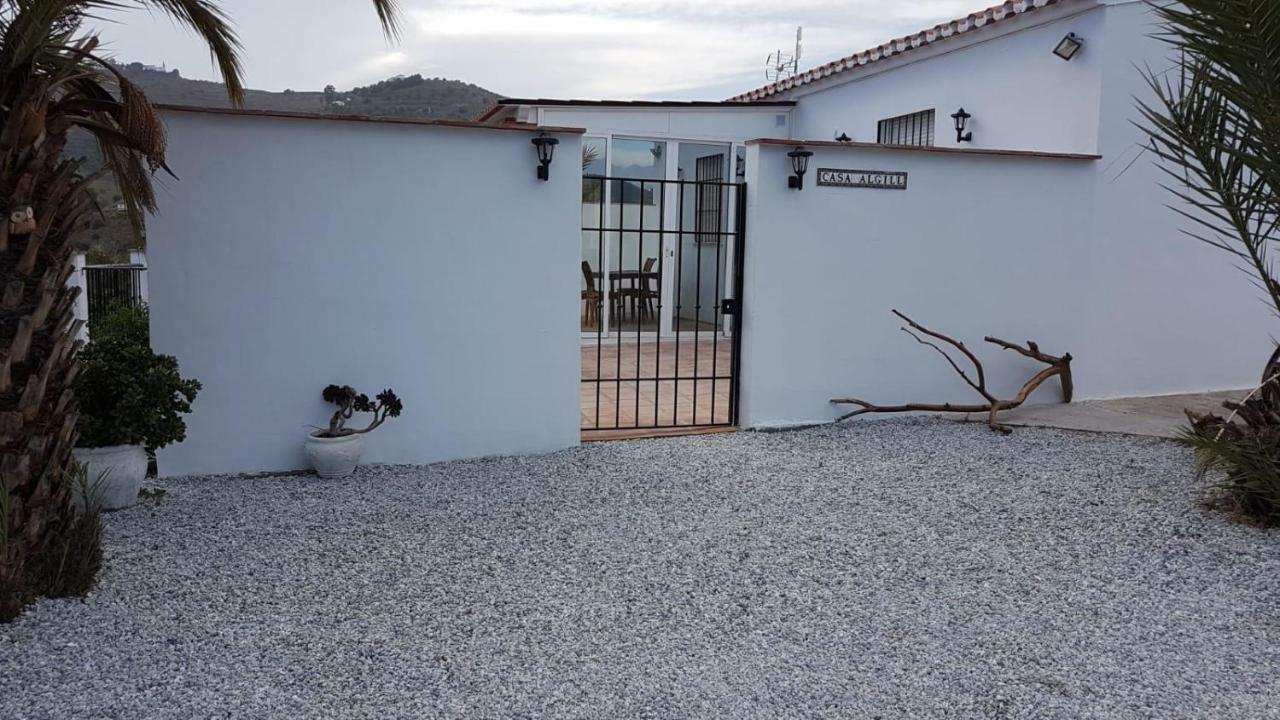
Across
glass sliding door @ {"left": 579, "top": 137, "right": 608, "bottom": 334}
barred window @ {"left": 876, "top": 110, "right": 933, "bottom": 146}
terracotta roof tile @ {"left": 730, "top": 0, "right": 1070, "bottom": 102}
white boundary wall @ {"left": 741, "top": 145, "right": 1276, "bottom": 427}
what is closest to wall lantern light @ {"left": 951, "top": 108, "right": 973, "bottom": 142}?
barred window @ {"left": 876, "top": 110, "right": 933, "bottom": 146}

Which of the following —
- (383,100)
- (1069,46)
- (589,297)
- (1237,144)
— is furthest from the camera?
(383,100)

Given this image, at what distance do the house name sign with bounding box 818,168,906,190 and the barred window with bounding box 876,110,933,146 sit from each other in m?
3.24

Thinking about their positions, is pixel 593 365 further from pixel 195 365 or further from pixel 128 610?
pixel 128 610

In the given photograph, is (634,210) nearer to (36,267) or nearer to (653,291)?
(653,291)

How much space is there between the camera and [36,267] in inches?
150

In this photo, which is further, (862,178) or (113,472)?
(862,178)

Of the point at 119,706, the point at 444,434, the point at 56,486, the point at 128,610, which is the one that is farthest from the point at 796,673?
the point at 444,434

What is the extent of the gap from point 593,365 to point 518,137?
154 inches

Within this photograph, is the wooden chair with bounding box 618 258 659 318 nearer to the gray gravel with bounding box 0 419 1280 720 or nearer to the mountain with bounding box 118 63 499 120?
the gray gravel with bounding box 0 419 1280 720

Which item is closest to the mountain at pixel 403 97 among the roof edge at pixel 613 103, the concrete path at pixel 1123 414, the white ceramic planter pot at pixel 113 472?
the roof edge at pixel 613 103

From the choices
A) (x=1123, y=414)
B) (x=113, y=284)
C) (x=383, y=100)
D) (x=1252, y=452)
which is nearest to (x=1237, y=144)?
(x=1252, y=452)

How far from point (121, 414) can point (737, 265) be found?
424 cm

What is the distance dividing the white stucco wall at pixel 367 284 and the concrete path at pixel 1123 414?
384cm

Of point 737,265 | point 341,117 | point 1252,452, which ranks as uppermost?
point 341,117
